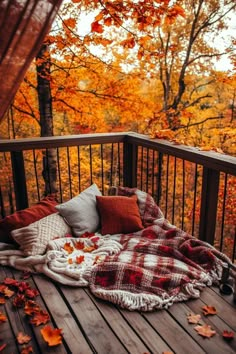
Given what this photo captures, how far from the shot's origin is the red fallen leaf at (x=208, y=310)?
1843mm

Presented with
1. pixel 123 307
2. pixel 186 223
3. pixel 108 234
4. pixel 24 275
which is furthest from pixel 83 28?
pixel 186 223

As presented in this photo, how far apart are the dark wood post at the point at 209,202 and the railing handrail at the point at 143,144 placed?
12 centimetres

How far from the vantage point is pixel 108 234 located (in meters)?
2.81

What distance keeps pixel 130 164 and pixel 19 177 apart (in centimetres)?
131

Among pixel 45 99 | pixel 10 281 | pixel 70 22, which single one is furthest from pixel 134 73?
pixel 10 281

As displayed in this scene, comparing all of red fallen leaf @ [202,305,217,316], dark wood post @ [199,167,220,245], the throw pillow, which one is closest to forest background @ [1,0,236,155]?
the throw pillow

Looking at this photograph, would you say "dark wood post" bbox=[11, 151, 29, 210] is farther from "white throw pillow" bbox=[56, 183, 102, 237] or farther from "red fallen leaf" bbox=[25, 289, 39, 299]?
"red fallen leaf" bbox=[25, 289, 39, 299]

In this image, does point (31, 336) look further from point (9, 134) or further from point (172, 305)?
point (9, 134)

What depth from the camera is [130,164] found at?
362 centimetres

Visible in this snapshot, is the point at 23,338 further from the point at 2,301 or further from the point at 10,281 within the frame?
the point at 10,281

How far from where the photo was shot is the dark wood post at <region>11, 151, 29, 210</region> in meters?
3.07

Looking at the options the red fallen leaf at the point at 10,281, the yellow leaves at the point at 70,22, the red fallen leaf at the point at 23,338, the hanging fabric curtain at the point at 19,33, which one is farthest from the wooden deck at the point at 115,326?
the yellow leaves at the point at 70,22

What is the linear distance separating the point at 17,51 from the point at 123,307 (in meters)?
1.60

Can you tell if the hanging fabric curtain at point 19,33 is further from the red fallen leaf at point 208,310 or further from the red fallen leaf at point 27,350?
the red fallen leaf at point 208,310
